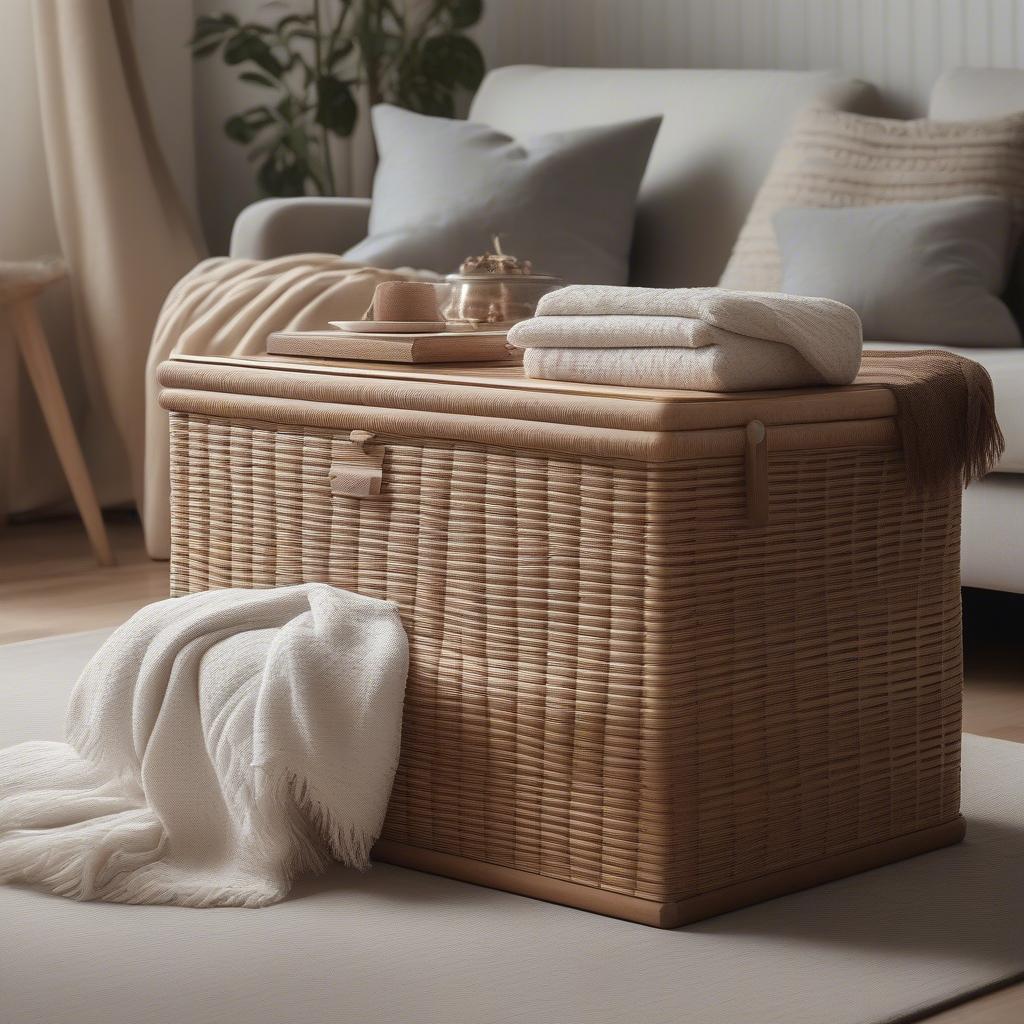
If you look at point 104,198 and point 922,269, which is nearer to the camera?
point 922,269

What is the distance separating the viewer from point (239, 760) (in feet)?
5.10

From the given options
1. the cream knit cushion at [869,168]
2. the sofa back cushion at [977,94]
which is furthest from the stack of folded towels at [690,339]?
the sofa back cushion at [977,94]

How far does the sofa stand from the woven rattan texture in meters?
1.55

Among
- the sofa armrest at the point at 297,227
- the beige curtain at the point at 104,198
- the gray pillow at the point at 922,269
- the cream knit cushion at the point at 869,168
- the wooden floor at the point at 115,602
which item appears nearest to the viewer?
the wooden floor at the point at 115,602

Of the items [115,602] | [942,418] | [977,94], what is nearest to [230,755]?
[942,418]

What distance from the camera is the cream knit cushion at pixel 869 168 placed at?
275 cm

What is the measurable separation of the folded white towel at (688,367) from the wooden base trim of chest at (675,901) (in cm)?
42

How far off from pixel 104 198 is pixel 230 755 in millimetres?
2373

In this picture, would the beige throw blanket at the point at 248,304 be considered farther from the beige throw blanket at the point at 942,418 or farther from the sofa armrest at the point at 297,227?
the beige throw blanket at the point at 942,418

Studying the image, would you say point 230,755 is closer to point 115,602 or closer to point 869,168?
point 115,602

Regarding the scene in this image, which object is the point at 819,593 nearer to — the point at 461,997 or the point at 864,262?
the point at 461,997

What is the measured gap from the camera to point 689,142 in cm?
327

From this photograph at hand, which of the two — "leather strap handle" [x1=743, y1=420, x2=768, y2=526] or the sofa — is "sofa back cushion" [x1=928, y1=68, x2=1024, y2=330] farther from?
"leather strap handle" [x1=743, y1=420, x2=768, y2=526]

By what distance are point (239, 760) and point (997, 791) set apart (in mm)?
801
